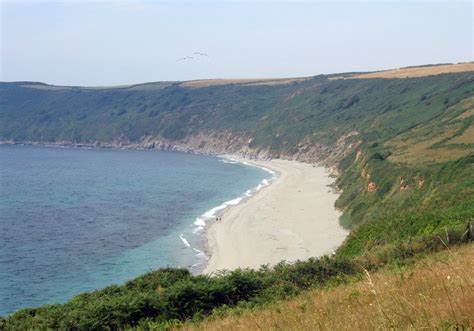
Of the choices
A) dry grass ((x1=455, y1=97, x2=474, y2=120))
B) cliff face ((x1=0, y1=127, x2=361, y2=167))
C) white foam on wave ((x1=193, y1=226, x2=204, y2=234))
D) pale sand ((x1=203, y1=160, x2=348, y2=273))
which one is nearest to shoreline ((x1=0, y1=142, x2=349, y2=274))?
pale sand ((x1=203, y1=160, x2=348, y2=273))

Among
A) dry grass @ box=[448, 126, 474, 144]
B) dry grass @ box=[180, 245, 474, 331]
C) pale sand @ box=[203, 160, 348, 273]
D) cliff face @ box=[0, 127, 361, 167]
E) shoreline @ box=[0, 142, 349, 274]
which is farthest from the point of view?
cliff face @ box=[0, 127, 361, 167]

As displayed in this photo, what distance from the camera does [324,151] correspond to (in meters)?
108

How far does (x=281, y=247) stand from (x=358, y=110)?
7742cm

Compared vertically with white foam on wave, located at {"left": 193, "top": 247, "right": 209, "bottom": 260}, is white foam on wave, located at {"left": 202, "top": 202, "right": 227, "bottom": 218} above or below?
below

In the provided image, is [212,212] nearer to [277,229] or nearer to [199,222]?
[199,222]

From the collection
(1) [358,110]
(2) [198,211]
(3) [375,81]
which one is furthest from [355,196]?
(3) [375,81]

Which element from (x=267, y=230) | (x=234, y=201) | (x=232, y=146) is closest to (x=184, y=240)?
(x=267, y=230)

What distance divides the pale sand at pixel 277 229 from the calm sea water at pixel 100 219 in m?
2.14

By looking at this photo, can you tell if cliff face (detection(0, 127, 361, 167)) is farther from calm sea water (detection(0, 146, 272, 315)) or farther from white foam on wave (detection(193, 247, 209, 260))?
white foam on wave (detection(193, 247, 209, 260))

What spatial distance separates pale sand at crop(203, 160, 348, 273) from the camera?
42.1m

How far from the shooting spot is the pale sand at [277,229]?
1658 inches

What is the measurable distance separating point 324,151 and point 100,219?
A: 56.6m

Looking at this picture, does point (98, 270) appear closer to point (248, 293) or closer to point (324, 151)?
point (248, 293)

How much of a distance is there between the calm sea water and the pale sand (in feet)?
7.02
